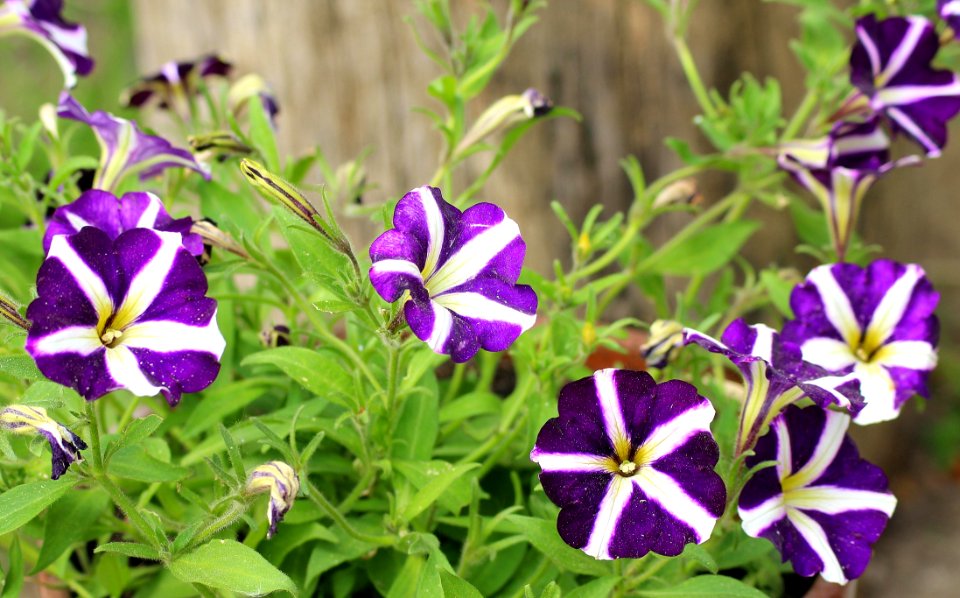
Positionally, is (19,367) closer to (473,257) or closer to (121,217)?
(121,217)

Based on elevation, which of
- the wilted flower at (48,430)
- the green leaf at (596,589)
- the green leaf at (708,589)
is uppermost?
the wilted flower at (48,430)

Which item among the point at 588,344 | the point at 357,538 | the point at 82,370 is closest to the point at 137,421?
the point at 82,370

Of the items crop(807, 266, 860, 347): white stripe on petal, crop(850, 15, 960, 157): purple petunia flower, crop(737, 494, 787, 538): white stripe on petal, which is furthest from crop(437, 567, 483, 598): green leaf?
crop(850, 15, 960, 157): purple petunia flower

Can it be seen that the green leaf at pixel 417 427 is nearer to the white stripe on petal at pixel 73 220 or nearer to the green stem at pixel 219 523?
the green stem at pixel 219 523

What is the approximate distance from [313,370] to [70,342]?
0.22m

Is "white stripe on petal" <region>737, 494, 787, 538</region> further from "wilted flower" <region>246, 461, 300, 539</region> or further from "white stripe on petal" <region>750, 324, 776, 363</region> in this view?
"wilted flower" <region>246, 461, 300, 539</region>

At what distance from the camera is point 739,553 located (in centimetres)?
93

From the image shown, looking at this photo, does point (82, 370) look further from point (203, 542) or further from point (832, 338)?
point (832, 338)

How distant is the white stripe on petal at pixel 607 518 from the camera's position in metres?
0.72

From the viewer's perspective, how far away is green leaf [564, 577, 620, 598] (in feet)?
2.61

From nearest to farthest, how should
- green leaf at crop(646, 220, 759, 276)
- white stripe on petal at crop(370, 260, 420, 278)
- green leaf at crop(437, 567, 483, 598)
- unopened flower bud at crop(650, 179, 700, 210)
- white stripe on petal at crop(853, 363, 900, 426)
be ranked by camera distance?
white stripe on petal at crop(370, 260, 420, 278)
green leaf at crop(437, 567, 483, 598)
white stripe on petal at crop(853, 363, 900, 426)
unopened flower bud at crop(650, 179, 700, 210)
green leaf at crop(646, 220, 759, 276)

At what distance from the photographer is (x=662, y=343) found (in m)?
0.95

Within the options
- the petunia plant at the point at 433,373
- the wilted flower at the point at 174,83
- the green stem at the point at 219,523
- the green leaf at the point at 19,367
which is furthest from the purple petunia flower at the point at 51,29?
the green stem at the point at 219,523

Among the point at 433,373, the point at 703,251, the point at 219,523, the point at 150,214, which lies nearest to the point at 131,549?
the point at 219,523
